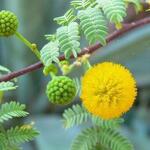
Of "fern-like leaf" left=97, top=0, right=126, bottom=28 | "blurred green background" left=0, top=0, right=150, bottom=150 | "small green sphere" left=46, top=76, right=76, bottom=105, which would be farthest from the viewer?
"blurred green background" left=0, top=0, right=150, bottom=150

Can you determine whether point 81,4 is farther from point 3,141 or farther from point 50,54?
point 3,141

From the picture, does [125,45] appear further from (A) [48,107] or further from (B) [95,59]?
(A) [48,107]

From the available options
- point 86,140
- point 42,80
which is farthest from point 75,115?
point 42,80

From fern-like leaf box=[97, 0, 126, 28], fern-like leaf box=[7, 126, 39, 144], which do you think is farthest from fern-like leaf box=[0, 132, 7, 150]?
fern-like leaf box=[97, 0, 126, 28]

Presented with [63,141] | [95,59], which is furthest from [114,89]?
Result: [63,141]

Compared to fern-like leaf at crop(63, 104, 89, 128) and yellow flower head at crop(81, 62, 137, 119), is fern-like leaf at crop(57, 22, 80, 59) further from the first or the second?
fern-like leaf at crop(63, 104, 89, 128)

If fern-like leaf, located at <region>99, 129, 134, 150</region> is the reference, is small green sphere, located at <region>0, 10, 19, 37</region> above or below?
above
